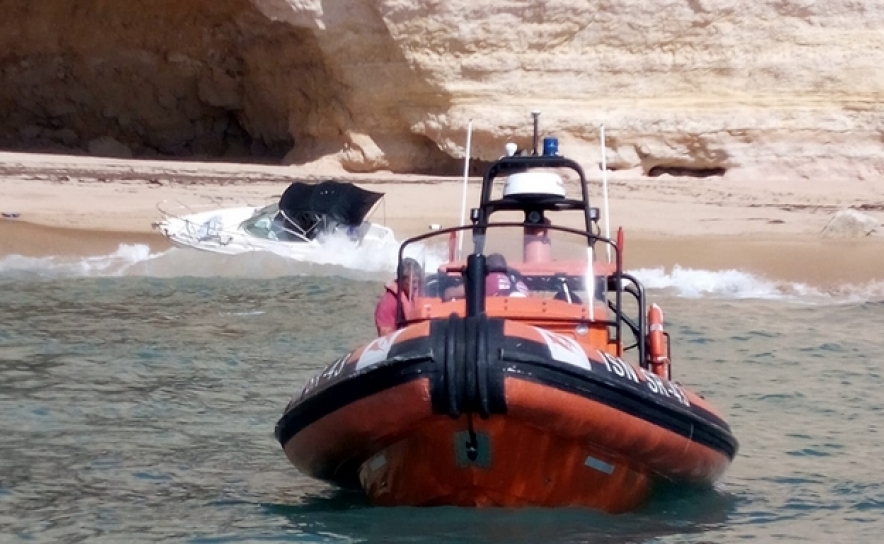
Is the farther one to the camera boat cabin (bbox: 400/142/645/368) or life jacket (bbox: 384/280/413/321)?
life jacket (bbox: 384/280/413/321)

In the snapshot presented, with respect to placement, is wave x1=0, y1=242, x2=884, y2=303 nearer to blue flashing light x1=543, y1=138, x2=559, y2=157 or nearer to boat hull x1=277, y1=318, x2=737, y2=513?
blue flashing light x1=543, y1=138, x2=559, y2=157

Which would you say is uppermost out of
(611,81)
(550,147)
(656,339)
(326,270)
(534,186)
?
(611,81)

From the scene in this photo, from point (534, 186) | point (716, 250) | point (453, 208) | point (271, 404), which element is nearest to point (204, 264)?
point (453, 208)

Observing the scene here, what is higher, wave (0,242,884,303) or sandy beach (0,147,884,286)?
sandy beach (0,147,884,286)

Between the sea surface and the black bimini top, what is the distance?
2.27 ft

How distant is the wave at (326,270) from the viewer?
13445 millimetres

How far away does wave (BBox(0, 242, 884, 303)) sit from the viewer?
13.4 m

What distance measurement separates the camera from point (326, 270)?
14375 millimetres

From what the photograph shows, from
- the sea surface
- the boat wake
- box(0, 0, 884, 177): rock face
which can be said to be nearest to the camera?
the sea surface

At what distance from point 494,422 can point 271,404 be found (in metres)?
3.45

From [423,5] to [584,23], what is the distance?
7.23 ft

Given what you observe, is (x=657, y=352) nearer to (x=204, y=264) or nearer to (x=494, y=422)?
(x=494, y=422)

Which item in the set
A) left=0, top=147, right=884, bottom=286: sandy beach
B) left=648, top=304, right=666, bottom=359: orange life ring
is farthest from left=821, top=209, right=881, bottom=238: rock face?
left=648, top=304, right=666, bottom=359: orange life ring

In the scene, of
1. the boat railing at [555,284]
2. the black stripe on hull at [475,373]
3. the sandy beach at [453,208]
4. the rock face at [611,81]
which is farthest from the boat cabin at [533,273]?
the rock face at [611,81]
